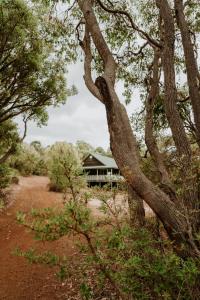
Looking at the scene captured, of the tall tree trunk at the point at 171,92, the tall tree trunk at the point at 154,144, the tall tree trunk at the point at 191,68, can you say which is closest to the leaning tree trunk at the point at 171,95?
the tall tree trunk at the point at 171,92

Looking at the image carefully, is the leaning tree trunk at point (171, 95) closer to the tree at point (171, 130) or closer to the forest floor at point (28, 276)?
the tree at point (171, 130)

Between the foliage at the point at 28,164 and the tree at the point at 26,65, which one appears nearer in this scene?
the tree at the point at 26,65

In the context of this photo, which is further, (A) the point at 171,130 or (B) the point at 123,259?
(A) the point at 171,130

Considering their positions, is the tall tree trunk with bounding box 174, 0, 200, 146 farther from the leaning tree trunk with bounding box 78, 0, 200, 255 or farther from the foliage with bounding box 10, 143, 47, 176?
the foliage with bounding box 10, 143, 47, 176

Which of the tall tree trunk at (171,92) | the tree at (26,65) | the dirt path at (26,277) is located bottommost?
the dirt path at (26,277)

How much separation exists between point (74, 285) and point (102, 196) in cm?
531

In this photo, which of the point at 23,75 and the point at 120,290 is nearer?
the point at 120,290

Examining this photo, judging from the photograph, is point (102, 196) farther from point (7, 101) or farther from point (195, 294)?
point (7, 101)

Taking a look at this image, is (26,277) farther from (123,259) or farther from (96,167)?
(96,167)

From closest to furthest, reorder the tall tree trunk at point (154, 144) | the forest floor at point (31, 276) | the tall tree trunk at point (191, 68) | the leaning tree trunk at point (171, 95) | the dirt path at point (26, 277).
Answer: the tall tree trunk at point (154, 144) < the leaning tree trunk at point (171, 95) < the tall tree trunk at point (191, 68) < the forest floor at point (31, 276) < the dirt path at point (26, 277)

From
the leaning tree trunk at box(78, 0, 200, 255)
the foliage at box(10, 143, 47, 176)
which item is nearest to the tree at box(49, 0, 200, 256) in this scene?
the leaning tree trunk at box(78, 0, 200, 255)

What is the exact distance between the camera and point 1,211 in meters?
18.9

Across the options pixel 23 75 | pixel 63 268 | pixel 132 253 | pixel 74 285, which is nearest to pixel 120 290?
pixel 132 253

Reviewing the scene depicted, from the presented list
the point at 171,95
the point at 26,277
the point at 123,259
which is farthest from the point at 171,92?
the point at 26,277
